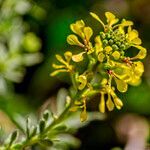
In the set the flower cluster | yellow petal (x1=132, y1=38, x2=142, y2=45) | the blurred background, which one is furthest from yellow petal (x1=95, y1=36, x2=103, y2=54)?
the blurred background

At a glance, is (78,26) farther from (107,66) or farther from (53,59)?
(53,59)

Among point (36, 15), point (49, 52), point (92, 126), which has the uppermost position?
point (36, 15)

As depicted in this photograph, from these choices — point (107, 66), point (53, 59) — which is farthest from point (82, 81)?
point (53, 59)

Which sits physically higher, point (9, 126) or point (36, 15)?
point (36, 15)

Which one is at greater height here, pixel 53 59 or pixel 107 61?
pixel 107 61

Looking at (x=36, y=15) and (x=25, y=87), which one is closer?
(x=36, y=15)

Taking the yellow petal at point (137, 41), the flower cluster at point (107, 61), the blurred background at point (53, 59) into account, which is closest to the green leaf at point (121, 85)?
the flower cluster at point (107, 61)

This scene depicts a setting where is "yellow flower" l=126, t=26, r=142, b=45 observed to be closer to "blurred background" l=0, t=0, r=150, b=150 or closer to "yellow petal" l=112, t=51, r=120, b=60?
"yellow petal" l=112, t=51, r=120, b=60

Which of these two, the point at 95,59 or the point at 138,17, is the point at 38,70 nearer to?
the point at 138,17

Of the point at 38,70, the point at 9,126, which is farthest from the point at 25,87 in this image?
the point at 9,126
